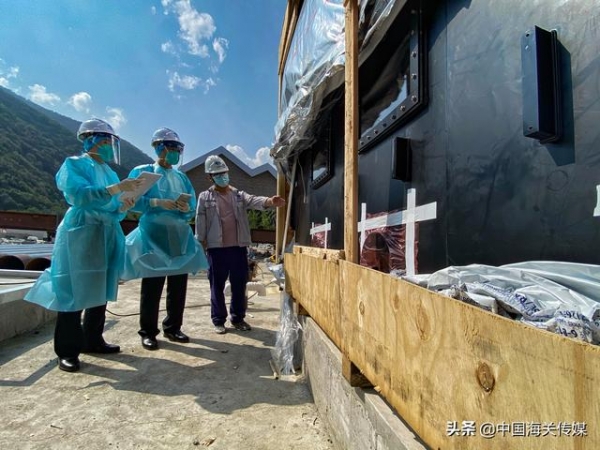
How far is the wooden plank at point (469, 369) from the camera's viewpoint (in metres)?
0.47

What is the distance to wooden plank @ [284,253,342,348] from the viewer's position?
1.71 meters

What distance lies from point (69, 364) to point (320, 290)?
1.88 m

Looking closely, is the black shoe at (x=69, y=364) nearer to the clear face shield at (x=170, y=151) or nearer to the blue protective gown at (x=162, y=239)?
the blue protective gown at (x=162, y=239)

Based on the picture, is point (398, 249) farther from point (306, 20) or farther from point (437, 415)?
point (306, 20)

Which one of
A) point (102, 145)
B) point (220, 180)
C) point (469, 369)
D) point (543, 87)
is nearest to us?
point (469, 369)

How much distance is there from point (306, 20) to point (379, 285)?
2.54 metres

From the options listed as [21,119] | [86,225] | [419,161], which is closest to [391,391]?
[419,161]

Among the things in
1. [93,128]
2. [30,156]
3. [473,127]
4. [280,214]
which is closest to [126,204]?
[93,128]

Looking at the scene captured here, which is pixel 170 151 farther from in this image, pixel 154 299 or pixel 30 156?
pixel 30 156

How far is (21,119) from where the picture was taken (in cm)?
6194

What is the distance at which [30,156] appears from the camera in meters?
51.3

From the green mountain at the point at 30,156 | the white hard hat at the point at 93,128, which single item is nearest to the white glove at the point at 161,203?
the white hard hat at the point at 93,128

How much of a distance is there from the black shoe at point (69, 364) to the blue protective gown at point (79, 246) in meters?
0.38

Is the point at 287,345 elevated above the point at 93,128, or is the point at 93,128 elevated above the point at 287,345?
the point at 93,128
